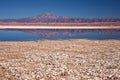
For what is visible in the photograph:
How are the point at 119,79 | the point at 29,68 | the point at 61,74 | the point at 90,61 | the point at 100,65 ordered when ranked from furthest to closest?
the point at 90,61
the point at 100,65
the point at 29,68
the point at 61,74
the point at 119,79

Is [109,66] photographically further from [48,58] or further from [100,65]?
[48,58]

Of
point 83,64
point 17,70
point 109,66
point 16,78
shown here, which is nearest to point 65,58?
point 83,64

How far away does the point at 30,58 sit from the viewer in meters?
22.7

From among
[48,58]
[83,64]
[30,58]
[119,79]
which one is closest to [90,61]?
[83,64]

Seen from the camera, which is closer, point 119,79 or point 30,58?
point 119,79

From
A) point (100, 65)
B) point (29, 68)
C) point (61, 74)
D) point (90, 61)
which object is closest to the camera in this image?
point (61, 74)

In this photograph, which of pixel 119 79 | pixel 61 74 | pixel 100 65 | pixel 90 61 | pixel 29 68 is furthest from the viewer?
pixel 90 61

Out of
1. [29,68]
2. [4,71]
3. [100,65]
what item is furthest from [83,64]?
[4,71]

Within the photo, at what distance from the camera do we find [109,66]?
19.4 meters

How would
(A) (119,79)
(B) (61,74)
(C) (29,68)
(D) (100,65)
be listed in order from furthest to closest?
(D) (100,65), (C) (29,68), (B) (61,74), (A) (119,79)

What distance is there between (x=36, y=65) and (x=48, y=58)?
10.9ft

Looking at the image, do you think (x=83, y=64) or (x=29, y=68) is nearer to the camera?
(x=29, y=68)

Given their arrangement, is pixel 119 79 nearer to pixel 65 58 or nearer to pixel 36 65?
pixel 36 65

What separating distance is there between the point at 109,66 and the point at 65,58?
185 inches
